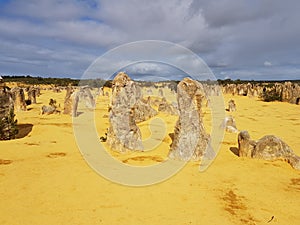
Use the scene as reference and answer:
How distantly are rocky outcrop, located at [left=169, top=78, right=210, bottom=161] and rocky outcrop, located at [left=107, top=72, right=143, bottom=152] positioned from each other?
148cm

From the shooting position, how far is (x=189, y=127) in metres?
8.20

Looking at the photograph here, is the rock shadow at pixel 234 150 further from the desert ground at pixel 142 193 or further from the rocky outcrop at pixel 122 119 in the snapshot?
the rocky outcrop at pixel 122 119

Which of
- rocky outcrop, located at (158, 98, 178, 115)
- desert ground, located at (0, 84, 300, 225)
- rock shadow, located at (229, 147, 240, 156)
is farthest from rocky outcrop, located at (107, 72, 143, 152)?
rocky outcrop, located at (158, 98, 178, 115)

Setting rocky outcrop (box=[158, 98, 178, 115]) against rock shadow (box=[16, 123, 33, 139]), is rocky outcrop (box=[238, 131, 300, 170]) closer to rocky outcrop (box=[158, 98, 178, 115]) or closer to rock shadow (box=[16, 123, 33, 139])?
rock shadow (box=[16, 123, 33, 139])

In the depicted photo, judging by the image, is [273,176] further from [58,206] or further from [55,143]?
[55,143]

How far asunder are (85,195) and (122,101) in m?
4.44

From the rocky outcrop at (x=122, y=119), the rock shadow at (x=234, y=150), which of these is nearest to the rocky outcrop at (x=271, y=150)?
the rock shadow at (x=234, y=150)

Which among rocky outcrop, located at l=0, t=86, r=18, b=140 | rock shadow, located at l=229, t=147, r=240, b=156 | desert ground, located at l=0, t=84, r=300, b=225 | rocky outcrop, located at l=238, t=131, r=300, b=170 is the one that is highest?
rocky outcrop, located at l=0, t=86, r=18, b=140

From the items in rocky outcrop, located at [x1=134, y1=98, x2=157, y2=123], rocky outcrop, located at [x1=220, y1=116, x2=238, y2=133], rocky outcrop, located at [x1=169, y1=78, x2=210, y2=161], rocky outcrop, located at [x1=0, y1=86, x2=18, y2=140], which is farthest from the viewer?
rocky outcrop, located at [x1=134, y1=98, x2=157, y2=123]

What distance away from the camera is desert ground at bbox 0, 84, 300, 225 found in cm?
459

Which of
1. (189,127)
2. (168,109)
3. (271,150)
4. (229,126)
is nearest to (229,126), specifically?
(229,126)

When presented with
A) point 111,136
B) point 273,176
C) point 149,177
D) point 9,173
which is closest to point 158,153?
point 111,136

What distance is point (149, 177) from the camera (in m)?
6.47

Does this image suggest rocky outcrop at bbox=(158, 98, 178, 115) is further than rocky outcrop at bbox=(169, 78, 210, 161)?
Yes
